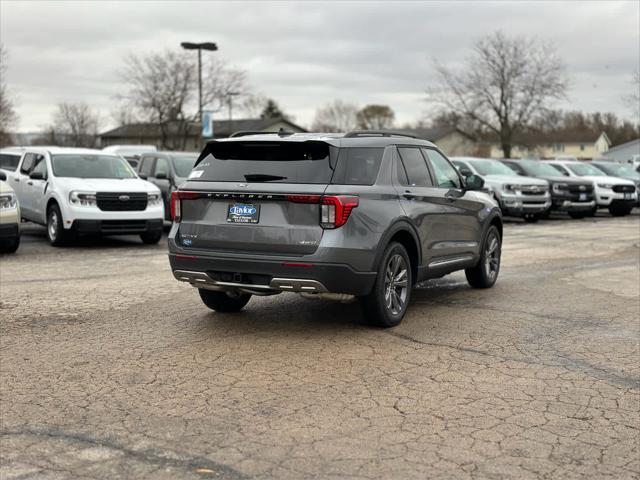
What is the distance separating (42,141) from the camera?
8500cm

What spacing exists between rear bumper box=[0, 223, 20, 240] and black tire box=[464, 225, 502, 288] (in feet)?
23.7

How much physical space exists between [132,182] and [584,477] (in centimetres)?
1207


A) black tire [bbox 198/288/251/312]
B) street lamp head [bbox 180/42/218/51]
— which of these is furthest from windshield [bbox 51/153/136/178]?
street lamp head [bbox 180/42/218/51]

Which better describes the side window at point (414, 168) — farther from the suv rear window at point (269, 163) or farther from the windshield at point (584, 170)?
the windshield at point (584, 170)

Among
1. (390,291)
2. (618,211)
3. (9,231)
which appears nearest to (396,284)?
(390,291)

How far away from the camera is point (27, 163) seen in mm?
15859

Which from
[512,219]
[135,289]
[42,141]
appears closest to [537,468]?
[135,289]

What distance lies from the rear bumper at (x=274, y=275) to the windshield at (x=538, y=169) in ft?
62.4

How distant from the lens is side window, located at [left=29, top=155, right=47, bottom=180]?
14.9m

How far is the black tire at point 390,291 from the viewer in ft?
23.0

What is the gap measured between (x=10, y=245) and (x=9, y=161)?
5.30m

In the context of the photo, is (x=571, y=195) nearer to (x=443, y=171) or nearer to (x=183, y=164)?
(x=183, y=164)

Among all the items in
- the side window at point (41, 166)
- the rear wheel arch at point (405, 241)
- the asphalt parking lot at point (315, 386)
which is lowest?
the asphalt parking lot at point (315, 386)

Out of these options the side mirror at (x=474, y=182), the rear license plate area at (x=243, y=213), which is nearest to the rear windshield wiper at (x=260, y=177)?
the rear license plate area at (x=243, y=213)
